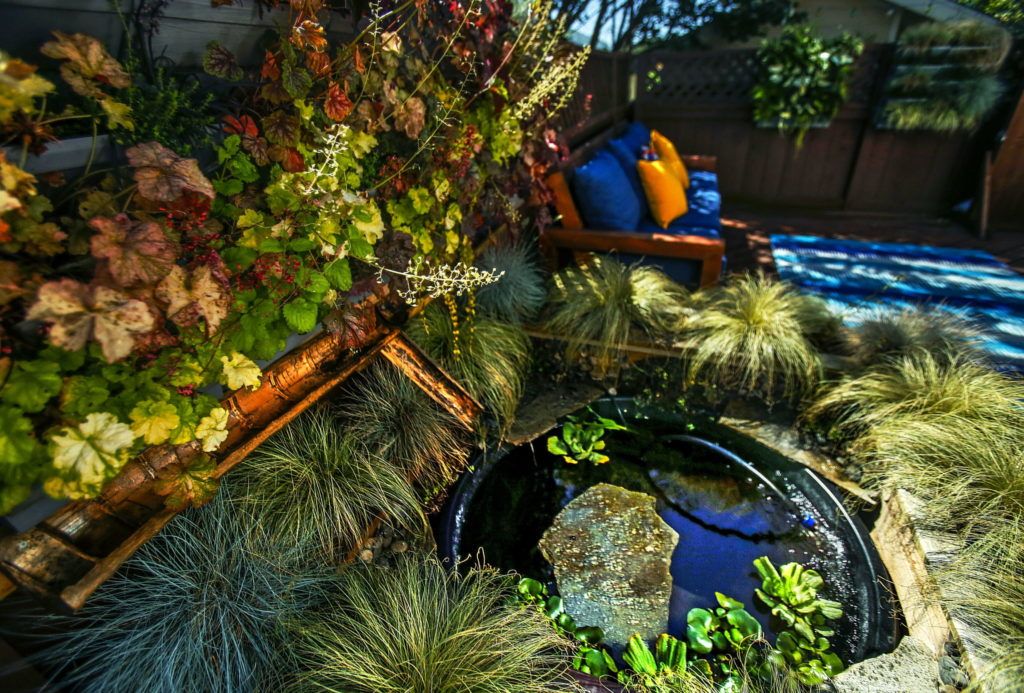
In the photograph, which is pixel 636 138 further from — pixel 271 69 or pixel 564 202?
pixel 271 69

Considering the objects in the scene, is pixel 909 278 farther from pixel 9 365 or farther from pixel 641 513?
pixel 9 365

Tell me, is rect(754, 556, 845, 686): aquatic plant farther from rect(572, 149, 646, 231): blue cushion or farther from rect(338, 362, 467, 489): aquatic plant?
rect(572, 149, 646, 231): blue cushion

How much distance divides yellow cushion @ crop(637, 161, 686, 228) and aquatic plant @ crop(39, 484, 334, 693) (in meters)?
2.98

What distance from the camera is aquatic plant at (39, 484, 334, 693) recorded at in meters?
1.40

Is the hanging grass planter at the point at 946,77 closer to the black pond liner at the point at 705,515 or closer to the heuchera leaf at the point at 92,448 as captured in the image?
the black pond liner at the point at 705,515

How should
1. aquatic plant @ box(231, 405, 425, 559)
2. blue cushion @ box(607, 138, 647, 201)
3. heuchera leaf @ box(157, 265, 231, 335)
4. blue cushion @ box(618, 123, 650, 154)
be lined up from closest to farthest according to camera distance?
heuchera leaf @ box(157, 265, 231, 335) → aquatic plant @ box(231, 405, 425, 559) → blue cushion @ box(607, 138, 647, 201) → blue cushion @ box(618, 123, 650, 154)

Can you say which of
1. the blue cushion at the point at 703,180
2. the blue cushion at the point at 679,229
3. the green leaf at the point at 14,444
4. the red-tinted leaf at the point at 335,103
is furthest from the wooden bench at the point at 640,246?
the green leaf at the point at 14,444

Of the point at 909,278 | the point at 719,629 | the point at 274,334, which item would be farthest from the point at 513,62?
the point at 909,278

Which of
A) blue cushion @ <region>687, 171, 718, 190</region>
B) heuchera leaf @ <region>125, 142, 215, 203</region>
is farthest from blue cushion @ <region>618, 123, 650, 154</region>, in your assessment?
heuchera leaf @ <region>125, 142, 215, 203</region>

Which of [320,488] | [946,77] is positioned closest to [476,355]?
[320,488]

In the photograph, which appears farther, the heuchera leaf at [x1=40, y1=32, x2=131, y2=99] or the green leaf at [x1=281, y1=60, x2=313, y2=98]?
the green leaf at [x1=281, y1=60, x2=313, y2=98]

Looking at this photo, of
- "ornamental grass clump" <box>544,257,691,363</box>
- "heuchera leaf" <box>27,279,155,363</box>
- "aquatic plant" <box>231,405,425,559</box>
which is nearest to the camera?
"heuchera leaf" <box>27,279,155,363</box>

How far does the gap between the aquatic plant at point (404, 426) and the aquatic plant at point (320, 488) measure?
0.21ft

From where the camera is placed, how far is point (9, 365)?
0.97 meters
